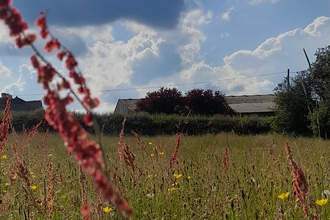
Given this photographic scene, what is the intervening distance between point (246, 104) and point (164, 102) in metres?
16.5

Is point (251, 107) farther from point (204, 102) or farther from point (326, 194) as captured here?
point (326, 194)

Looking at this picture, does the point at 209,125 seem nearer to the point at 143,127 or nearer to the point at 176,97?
the point at 143,127

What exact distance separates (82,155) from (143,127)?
3049 centimetres

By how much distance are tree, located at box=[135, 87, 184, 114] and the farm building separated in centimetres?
754

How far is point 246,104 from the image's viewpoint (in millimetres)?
55188

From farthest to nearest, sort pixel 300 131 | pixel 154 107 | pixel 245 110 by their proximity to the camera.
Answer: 1. pixel 245 110
2. pixel 154 107
3. pixel 300 131

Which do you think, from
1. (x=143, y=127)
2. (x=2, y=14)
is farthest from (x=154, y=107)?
(x=2, y=14)

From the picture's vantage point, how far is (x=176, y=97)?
43.7 m

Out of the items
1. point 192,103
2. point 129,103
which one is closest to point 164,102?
point 192,103

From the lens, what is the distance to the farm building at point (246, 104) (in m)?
51.2

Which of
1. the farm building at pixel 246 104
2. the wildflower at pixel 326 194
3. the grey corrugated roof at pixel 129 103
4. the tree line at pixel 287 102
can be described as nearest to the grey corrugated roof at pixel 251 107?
the farm building at pixel 246 104

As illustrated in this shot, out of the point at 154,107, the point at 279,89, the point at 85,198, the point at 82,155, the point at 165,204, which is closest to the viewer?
the point at 82,155

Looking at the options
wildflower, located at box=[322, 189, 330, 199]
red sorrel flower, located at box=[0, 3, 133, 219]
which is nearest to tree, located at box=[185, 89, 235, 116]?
wildflower, located at box=[322, 189, 330, 199]

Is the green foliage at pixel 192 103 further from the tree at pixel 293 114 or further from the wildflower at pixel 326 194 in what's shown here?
the wildflower at pixel 326 194
